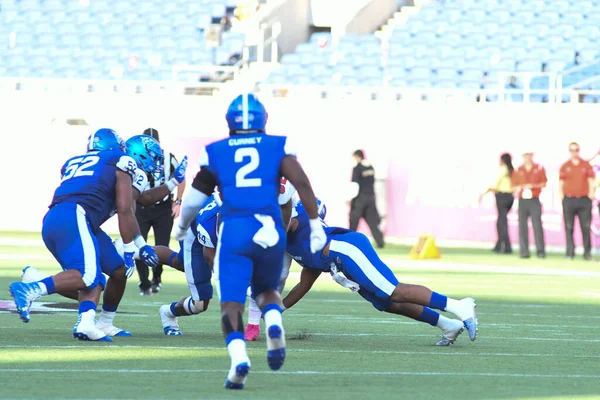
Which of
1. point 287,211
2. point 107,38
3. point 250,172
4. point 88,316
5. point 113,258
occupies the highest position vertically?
point 107,38

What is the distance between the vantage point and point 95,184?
30.6 ft

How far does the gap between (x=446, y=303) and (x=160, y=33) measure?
83.3 feet

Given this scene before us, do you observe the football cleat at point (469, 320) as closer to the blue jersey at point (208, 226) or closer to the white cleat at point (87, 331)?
the blue jersey at point (208, 226)

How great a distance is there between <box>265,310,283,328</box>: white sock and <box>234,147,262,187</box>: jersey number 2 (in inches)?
28.2

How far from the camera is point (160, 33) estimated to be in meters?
33.6

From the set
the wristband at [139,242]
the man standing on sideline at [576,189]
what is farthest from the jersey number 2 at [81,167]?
the man standing on sideline at [576,189]

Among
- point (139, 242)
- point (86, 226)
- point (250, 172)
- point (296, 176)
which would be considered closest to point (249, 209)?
point (250, 172)

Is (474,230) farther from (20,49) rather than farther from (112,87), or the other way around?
(20,49)

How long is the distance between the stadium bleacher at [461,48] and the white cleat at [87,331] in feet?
70.1

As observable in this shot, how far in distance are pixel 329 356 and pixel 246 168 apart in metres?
1.93

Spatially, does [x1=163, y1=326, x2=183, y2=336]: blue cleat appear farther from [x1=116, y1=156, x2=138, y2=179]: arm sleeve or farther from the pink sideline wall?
the pink sideline wall

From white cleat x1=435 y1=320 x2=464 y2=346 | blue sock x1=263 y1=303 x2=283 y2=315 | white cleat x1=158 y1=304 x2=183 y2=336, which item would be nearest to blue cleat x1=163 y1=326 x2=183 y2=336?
white cleat x1=158 y1=304 x2=183 y2=336

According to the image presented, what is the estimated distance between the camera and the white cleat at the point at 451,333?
30.8ft

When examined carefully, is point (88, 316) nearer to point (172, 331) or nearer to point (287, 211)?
point (172, 331)
